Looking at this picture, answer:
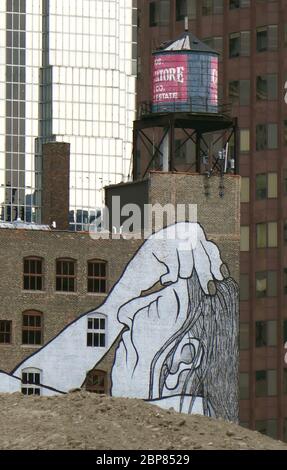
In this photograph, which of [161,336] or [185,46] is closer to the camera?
[161,336]

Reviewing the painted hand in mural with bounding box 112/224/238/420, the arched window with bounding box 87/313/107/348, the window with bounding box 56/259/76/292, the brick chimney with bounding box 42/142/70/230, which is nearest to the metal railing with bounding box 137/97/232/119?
the painted hand in mural with bounding box 112/224/238/420

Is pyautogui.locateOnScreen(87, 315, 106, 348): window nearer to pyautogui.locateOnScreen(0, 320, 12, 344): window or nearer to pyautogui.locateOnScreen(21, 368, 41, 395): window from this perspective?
pyautogui.locateOnScreen(21, 368, 41, 395): window

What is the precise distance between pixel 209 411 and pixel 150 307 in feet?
27.6

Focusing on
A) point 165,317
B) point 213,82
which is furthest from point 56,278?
point 213,82

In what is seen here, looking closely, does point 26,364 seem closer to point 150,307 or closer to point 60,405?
point 150,307

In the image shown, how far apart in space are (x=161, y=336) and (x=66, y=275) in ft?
26.0

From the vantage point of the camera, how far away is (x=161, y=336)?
17462 centimetres

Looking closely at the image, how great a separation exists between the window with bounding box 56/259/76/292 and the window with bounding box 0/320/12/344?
429 cm

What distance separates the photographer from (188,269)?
579ft

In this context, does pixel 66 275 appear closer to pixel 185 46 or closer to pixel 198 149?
pixel 198 149

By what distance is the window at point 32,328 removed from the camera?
17200 cm
